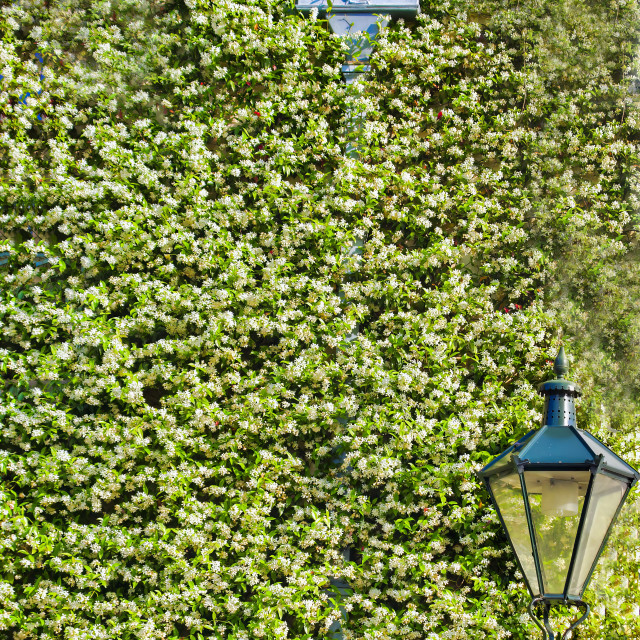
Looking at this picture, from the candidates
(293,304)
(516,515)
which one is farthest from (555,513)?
(293,304)

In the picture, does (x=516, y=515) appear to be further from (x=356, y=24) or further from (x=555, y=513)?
(x=356, y=24)

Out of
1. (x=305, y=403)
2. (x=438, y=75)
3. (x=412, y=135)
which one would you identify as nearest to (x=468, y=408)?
(x=305, y=403)

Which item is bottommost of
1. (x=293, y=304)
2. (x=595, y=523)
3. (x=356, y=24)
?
(x=595, y=523)

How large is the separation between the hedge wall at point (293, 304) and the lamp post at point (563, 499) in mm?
1380

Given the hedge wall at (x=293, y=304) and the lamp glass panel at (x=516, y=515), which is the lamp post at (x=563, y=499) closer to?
the lamp glass panel at (x=516, y=515)

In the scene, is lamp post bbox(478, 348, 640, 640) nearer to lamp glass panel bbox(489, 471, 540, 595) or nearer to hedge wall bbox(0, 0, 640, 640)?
lamp glass panel bbox(489, 471, 540, 595)

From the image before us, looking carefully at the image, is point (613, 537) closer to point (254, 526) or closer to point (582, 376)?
point (582, 376)

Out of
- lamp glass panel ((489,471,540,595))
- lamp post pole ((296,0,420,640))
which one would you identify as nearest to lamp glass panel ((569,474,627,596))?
lamp glass panel ((489,471,540,595))

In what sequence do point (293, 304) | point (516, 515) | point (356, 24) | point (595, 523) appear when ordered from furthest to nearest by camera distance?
point (356, 24) < point (293, 304) < point (516, 515) < point (595, 523)

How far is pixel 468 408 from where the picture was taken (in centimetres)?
348

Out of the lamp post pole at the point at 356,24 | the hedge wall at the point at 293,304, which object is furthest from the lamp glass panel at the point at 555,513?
the lamp post pole at the point at 356,24

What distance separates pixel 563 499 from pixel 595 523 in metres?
0.12

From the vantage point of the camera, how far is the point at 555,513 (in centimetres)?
189

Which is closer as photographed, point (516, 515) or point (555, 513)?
point (555, 513)
